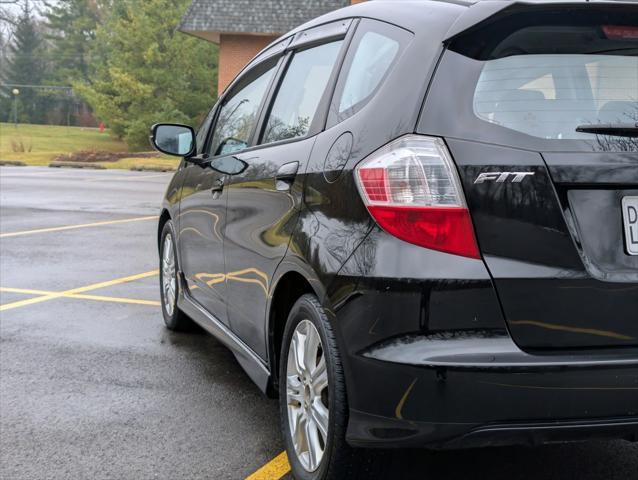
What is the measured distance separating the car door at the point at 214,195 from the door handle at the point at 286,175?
2.39 ft

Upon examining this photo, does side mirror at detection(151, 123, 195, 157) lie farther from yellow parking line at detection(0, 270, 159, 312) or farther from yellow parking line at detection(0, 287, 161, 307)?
yellow parking line at detection(0, 270, 159, 312)

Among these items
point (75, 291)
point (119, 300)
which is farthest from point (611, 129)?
point (75, 291)

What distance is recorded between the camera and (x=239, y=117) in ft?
13.7

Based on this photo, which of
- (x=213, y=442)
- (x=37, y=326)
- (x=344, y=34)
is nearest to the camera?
(x=344, y=34)

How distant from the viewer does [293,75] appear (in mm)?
3533

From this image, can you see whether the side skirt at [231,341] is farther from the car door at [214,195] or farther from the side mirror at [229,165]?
the side mirror at [229,165]

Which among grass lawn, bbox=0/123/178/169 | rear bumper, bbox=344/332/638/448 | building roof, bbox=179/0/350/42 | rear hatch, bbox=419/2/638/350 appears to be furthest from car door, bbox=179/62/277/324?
grass lawn, bbox=0/123/178/169

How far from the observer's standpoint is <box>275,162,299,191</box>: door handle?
297cm

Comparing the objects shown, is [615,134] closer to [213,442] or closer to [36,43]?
[213,442]

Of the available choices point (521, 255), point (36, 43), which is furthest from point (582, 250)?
point (36, 43)

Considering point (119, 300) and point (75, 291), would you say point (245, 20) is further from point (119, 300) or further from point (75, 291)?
point (119, 300)

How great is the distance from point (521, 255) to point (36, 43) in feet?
279

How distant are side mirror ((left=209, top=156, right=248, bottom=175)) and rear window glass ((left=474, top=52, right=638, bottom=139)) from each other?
1512mm

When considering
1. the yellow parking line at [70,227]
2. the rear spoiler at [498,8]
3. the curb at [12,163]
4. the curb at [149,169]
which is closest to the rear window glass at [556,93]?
the rear spoiler at [498,8]
